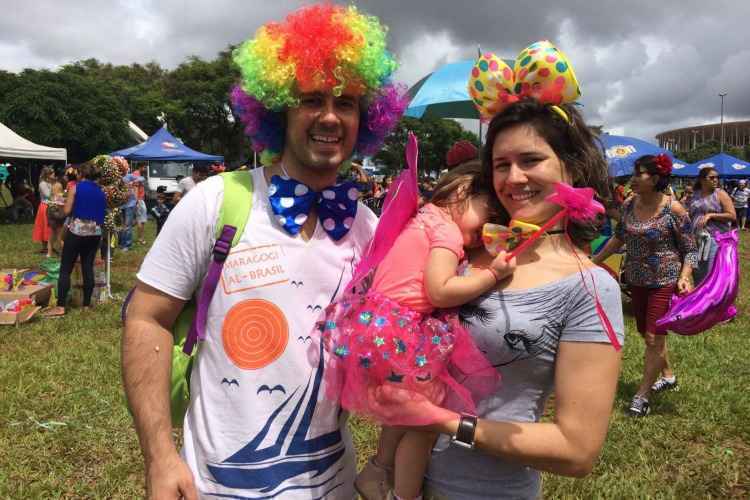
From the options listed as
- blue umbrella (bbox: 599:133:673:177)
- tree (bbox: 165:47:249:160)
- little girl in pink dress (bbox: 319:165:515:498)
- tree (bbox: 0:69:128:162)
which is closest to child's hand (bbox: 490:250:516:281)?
little girl in pink dress (bbox: 319:165:515:498)

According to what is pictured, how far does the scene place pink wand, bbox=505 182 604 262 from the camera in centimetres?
148

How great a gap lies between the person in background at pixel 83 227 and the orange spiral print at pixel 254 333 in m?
6.41

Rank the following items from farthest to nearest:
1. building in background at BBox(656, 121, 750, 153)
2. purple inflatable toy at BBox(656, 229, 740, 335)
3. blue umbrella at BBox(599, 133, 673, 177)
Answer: building in background at BBox(656, 121, 750, 153) → blue umbrella at BBox(599, 133, 673, 177) → purple inflatable toy at BBox(656, 229, 740, 335)

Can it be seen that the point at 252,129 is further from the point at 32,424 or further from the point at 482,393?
the point at 32,424

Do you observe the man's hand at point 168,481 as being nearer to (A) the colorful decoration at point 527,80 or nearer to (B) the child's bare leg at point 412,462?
(B) the child's bare leg at point 412,462

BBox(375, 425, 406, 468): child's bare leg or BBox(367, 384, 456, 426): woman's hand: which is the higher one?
BBox(367, 384, 456, 426): woman's hand

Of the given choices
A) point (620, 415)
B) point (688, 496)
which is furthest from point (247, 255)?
point (620, 415)

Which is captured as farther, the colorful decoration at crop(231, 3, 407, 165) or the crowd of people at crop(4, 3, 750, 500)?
the colorful decoration at crop(231, 3, 407, 165)

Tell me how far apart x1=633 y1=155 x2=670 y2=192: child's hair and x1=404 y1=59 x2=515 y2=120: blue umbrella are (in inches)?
113

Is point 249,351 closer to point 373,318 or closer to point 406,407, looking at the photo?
point 373,318

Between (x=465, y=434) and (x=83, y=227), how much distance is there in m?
7.02

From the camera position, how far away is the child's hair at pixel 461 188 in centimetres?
182

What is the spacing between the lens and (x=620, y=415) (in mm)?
4617

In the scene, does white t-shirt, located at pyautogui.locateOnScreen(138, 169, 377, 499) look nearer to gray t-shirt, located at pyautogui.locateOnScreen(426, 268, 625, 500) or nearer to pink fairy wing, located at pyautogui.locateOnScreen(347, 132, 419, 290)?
pink fairy wing, located at pyautogui.locateOnScreen(347, 132, 419, 290)
